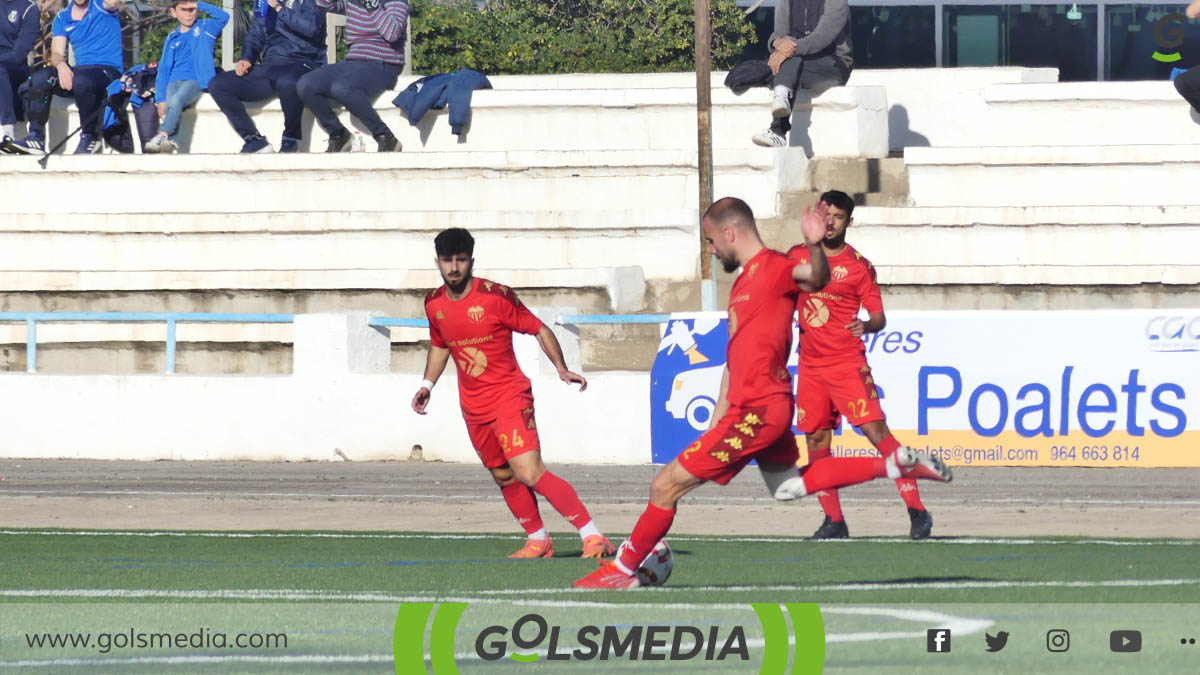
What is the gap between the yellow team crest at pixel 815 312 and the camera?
11344 mm

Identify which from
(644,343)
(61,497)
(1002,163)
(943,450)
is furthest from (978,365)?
(61,497)

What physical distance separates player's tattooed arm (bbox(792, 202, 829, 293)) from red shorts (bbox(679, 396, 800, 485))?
1.68 ft

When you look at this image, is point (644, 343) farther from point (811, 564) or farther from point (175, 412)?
point (811, 564)

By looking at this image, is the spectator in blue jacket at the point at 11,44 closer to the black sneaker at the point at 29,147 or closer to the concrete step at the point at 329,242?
the black sneaker at the point at 29,147

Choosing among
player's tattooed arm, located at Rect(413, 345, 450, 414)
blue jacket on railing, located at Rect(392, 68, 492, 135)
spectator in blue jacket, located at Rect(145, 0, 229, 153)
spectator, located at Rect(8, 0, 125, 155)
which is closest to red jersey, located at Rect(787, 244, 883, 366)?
player's tattooed arm, located at Rect(413, 345, 450, 414)

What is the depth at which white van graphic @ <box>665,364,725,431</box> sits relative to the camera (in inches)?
653

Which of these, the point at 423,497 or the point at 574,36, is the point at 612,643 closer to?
the point at 423,497

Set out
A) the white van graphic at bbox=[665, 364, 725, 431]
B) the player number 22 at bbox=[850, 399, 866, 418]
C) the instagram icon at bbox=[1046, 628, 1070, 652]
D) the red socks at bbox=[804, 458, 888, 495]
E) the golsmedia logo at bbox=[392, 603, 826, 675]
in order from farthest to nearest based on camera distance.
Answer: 1. the white van graphic at bbox=[665, 364, 725, 431]
2. the player number 22 at bbox=[850, 399, 866, 418]
3. the red socks at bbox=[804, 458, 888, 495]
4. the instagram icon at bbox=[1046, 628, 1070, 652]
5. the golsmedia logo at bbox=[392, 603, 826, 675]

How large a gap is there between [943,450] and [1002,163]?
636 centimetres

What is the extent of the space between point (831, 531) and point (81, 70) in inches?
592

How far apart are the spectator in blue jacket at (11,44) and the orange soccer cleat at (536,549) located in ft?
50.8

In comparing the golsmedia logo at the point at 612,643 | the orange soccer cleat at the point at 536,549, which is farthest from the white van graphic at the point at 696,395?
the golsmedia logo at the point at 612,643

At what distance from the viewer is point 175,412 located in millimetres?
18438

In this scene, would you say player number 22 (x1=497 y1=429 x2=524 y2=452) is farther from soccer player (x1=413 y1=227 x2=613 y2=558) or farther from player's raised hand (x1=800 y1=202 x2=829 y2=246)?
player's raised hand (x1=800 y1=202 x2=829 y2=246)
